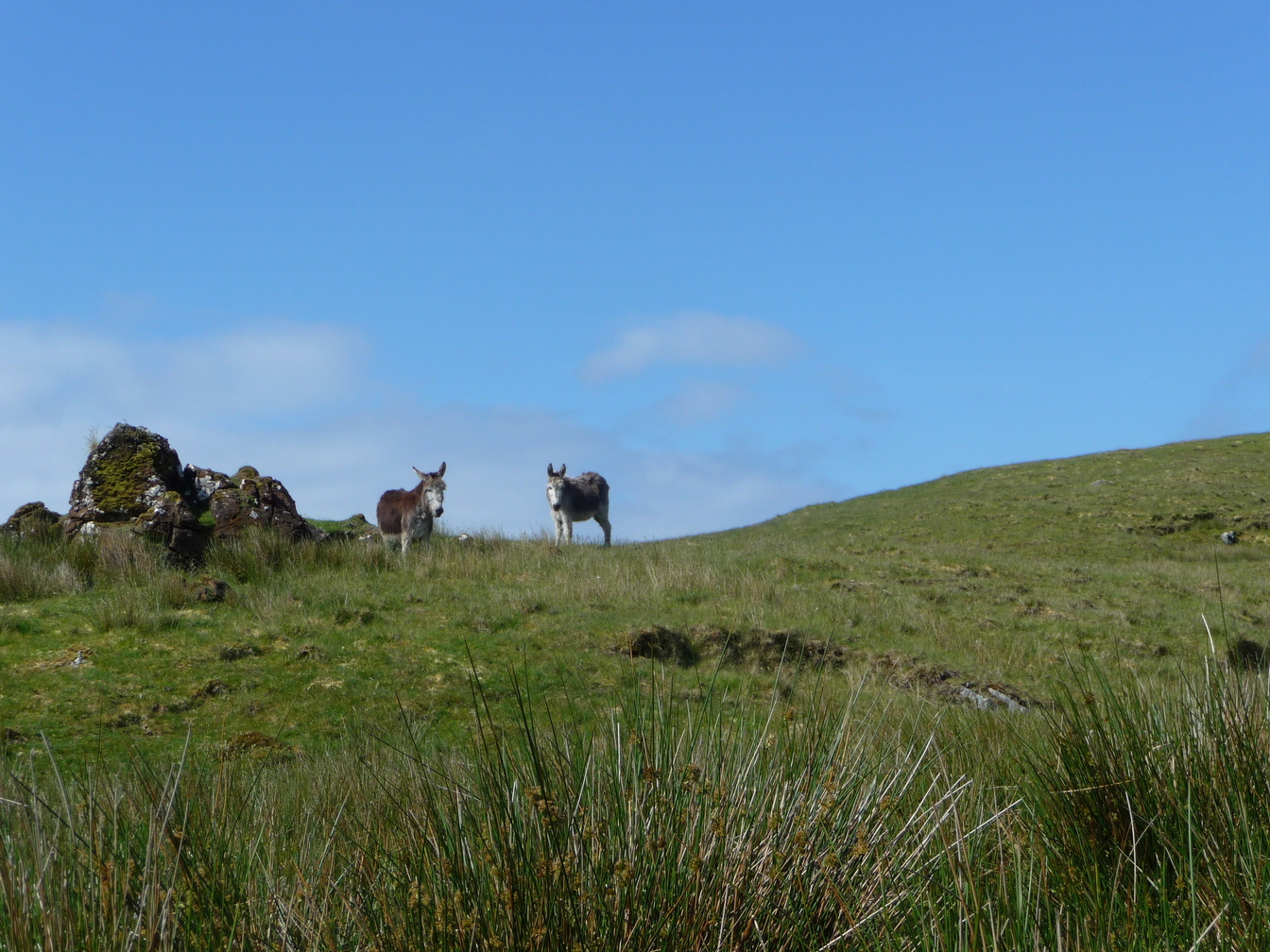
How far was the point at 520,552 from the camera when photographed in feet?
63.2

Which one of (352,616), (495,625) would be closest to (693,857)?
(495,625)

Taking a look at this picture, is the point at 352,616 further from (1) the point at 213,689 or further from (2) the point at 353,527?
(2) the point at 353,527

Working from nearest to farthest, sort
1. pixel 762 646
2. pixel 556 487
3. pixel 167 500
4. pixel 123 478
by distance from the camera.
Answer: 1. pixel 762 646
2. pixel 167 500
3. pixel 123 478
4. pixel 556 487

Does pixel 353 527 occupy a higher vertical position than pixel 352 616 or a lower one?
higher

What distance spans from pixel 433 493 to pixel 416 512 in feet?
1.54

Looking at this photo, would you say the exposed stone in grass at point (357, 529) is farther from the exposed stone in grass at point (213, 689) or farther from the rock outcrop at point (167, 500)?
the exposed stone in grass at point (213, 689)

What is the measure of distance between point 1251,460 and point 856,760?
49114mm

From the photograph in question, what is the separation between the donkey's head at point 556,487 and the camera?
25578 mm

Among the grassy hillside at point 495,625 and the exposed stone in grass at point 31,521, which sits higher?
the exposed stone in grass at point 31,521

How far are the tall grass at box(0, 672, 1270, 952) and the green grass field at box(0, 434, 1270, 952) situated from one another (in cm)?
2

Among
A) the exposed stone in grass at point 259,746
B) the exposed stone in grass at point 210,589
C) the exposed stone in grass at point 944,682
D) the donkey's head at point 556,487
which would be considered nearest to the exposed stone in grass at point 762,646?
the exposed stone in grass at point 944,682

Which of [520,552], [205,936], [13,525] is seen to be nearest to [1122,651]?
[520,552]

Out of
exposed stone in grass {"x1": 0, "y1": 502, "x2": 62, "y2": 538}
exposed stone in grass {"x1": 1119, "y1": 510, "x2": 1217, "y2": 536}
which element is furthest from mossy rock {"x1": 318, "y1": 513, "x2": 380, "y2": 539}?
exposed stone in grass {"x1": 1119, "y1": 510, "x2": 1217, "y2": 536}

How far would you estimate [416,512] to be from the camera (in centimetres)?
2033
